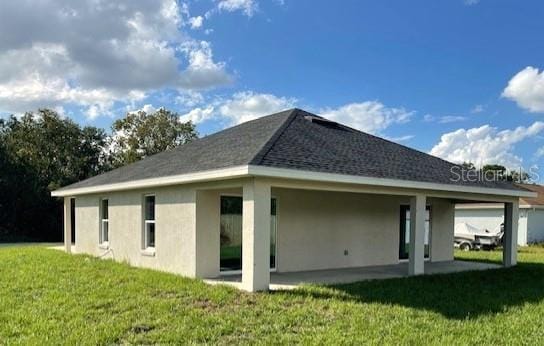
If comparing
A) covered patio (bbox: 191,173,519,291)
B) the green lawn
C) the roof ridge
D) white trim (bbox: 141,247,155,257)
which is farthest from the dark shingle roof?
the green lawn

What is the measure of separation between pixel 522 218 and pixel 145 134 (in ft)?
97.8

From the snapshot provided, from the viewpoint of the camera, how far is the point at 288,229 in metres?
13.2

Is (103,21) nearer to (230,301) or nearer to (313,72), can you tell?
(313,72)

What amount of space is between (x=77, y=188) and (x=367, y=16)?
41.5 feet

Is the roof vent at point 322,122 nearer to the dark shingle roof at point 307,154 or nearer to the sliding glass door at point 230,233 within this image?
Answer: the dark shingle roof at point 307,154

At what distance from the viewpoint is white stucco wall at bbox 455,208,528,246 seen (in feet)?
91.1

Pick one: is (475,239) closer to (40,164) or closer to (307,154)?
(307,154)

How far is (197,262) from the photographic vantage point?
1154 cm

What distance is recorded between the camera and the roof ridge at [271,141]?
31.2 ft

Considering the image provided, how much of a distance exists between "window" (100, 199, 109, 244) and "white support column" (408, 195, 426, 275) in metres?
10.8

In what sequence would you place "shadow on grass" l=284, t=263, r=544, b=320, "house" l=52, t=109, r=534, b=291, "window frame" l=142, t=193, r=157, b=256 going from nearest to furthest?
"shadow on grass" l=284, t=263, r=544, b=320
"house" l=52, t=109, r=534, b=291
"window frame" l=142, t=193, r=157, b=256

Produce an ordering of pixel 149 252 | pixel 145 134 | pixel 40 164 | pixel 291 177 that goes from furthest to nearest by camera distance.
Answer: pixel 145 134
pixel 40 164
pixel 149 252
pixel 291 177

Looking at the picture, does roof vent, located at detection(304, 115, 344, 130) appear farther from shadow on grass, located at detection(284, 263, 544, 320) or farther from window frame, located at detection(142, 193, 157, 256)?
shadow on grass, located at detection(284, 263, 544, 320)

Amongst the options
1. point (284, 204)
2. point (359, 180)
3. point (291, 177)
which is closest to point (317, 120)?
point (284, 204)
